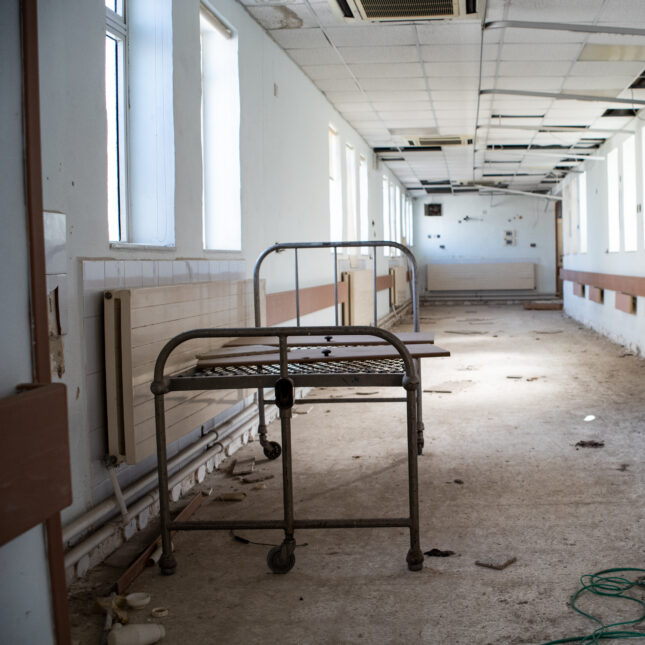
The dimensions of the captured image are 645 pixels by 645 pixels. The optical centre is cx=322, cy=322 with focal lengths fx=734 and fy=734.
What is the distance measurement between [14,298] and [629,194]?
8972mm

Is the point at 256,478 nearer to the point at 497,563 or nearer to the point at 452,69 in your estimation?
the point at 497,563

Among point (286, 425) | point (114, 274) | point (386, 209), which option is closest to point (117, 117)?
point (114, 274)

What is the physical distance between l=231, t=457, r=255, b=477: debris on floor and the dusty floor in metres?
0.07

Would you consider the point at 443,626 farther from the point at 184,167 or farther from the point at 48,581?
the point at 184,167

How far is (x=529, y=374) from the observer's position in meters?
6.84

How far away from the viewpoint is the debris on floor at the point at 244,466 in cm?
383

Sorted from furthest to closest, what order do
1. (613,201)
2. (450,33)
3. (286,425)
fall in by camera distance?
1. (613,201)
2. (450,33)
3. (286,425)

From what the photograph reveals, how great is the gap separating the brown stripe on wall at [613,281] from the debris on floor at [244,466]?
18.2ft

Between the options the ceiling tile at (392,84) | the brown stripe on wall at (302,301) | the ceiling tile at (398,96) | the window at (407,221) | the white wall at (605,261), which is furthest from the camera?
the window at (407,221)

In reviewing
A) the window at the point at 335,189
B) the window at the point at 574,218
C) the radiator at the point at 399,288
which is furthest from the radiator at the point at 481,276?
the window at the point at 335,189

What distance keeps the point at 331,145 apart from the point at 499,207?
11352 mm

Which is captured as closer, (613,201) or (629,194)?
(629,194)

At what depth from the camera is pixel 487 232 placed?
19.0 metres

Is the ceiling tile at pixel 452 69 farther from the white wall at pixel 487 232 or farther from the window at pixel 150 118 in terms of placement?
the white wall at pixel 487 232
